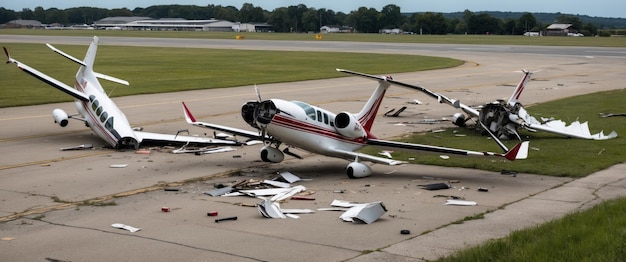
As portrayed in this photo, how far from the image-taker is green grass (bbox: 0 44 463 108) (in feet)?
149

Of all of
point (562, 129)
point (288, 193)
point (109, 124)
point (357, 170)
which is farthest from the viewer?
point (562, 129)

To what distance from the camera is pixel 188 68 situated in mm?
62469

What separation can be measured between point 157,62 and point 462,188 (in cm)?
5298

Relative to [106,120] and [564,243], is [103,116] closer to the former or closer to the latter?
[106,120]

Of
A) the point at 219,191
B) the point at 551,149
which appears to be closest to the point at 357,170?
the point at 219,191

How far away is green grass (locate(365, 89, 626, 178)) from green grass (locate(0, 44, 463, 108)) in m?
19.7

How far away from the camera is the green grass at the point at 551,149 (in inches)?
868

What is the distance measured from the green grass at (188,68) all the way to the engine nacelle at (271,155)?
19.7 metres

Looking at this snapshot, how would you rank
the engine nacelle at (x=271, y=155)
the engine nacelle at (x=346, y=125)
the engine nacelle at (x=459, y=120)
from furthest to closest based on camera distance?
1. the engine nacelle at (x=459, y=120)
2. the engine nacelle at (x=271, y=155)
3. the engine nacelle at (x=346, y=125)

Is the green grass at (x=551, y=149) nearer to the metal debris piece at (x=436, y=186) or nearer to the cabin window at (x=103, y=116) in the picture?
the metal debris piece at (x=436, y=186)

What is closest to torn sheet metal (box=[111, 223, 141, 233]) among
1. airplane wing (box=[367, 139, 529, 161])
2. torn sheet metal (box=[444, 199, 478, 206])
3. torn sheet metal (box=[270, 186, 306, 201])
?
torn sheet metal (box=[270, 186, 306, 201])

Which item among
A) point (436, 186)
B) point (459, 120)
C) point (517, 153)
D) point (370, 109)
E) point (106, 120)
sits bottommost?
point (459, 120)

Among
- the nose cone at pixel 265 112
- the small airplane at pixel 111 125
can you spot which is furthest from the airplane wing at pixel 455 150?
the small airplane at pixel 111 125

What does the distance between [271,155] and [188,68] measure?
4159 cm
